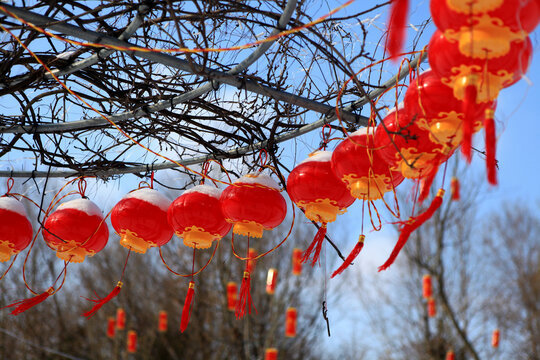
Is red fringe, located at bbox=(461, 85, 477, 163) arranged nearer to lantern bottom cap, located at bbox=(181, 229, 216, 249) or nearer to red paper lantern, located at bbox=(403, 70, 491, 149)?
red paper lantern, located at bbox=(403, 70, 491, 149)

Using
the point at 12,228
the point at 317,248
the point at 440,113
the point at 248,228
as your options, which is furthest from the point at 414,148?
the point at 12,228

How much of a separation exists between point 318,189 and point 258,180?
11.4 inches

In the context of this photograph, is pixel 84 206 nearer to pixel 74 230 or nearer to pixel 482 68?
pixel 74 230

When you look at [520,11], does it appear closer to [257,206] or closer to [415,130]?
[415,130]

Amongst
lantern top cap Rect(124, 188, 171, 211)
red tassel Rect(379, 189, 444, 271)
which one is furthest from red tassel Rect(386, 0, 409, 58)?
lantern top cap Rect(124, 188, 171, 211)

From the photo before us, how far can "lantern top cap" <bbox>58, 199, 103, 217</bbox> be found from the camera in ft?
8.38

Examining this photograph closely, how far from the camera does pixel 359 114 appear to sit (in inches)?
89.0

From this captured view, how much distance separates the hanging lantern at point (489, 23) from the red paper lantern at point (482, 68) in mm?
19

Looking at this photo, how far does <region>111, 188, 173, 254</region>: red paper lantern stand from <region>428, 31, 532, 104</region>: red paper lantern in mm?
1455

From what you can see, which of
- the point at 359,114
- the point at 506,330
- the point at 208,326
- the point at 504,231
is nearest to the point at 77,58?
the point at 359,114

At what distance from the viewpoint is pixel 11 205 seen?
2559mm

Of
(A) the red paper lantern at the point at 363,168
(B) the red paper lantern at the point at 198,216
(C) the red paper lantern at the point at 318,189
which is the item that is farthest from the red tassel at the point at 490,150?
(B) the red paper lantern at the point at 198,216

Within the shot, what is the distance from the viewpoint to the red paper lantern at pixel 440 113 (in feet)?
4.92

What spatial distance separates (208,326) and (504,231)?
8.14 meters
